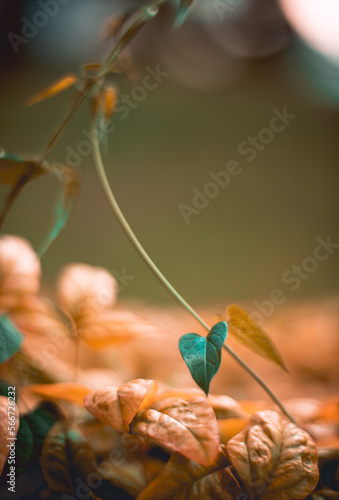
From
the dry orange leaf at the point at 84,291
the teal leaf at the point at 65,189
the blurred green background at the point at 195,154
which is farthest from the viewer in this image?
the blurred green background at the point at 195,154

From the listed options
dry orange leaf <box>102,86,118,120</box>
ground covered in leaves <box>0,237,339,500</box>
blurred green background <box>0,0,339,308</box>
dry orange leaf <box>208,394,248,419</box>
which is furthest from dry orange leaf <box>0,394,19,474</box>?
blurred green background <box>0,0,339,308</box>

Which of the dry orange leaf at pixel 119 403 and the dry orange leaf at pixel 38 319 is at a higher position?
the dry orange leaf at pixel 119 403

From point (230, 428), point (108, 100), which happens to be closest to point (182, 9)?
point (108, 100)

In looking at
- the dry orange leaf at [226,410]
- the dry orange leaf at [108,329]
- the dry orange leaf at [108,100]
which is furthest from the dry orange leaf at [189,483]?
the dry orange leaf at [108,100]

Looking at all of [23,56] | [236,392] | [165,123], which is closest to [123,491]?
[236,392]

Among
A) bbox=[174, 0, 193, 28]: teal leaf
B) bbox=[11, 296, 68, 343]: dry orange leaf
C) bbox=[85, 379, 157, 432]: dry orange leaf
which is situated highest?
bbox=[174, 0, 193, 28]: teal leaf

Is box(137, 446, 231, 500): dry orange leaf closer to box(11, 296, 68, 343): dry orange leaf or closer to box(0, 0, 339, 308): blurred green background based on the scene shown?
box(11, 296, 68, 343): dry orange leaf

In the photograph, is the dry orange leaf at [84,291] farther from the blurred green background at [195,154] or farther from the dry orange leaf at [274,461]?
the blurred green background at [195,154]

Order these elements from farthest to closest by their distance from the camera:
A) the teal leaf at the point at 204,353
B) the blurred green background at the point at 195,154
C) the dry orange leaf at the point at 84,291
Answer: the blurred green background at the point at 195,154 < the dry orange leaf at the point at 84,291 < the teal leaf at the point at 204,353
